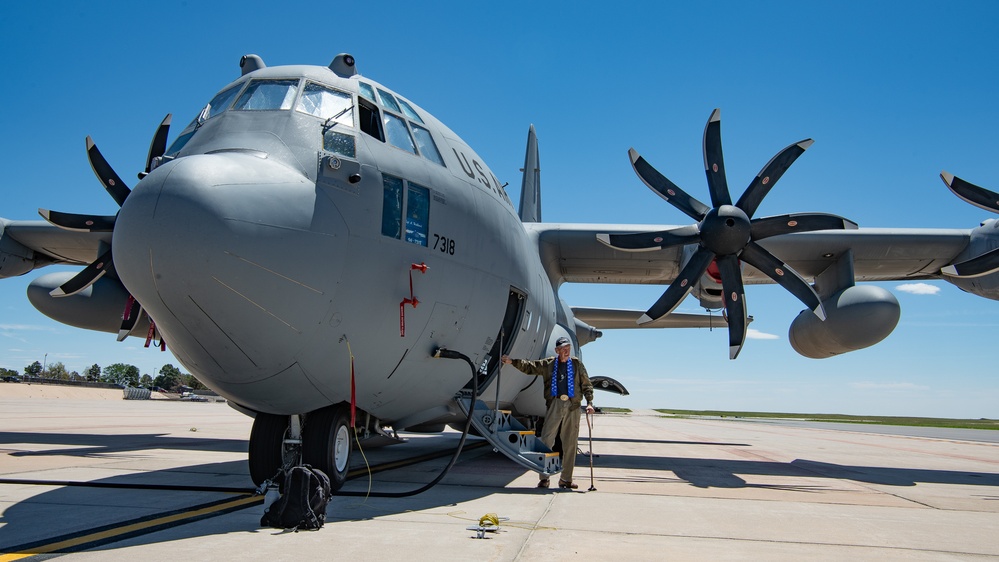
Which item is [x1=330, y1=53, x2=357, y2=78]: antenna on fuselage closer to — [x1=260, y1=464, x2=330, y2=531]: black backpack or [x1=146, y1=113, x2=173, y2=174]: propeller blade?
[x1=146, y1=113, x2=173, y2=174]: propeller blade

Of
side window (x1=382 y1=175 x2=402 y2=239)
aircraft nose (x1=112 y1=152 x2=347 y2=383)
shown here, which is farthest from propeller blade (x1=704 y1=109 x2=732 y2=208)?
aircraft nose (x1=112 y1=152 x2=347 y2=383)

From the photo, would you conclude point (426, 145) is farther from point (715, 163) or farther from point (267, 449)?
point (715, 163)

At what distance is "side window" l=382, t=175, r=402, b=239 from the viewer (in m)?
6.46

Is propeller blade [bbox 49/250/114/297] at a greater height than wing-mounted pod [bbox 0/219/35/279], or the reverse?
wing-mounted pod [bbox 0/219/35/279]

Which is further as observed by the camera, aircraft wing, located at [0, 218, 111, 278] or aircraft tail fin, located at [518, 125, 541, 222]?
aircraft tail fin, located at [518, 125, 541, 222]

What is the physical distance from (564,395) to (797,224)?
5.71 m

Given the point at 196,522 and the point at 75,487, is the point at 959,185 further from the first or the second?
the point at 75,487

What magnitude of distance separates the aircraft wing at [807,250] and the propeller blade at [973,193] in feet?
3.32

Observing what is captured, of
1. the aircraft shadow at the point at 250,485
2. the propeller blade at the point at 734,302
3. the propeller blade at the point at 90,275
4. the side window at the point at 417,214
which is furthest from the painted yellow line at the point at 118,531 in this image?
the propeller blade at the point at 734,302

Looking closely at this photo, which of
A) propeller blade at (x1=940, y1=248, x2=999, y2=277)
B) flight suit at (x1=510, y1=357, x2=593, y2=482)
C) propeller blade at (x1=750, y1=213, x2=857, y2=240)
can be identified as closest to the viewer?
flight suit at (x1=510, y1=357, x2=593, y2=482)

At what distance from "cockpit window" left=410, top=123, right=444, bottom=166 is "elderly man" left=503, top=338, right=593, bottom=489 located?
100 inches

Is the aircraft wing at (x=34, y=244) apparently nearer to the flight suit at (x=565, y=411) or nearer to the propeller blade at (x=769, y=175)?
the flight suit at (x=565, y=411)

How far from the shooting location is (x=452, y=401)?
843cm

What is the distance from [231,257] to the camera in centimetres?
512
